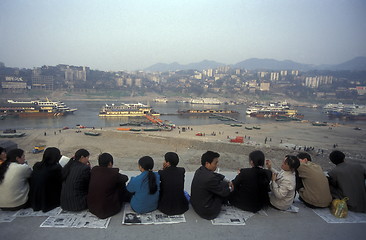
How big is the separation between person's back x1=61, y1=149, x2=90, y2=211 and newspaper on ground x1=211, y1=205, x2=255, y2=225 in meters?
1.36

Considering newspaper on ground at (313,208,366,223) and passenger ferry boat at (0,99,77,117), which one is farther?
passenger ferry boat at (0,99,77,117)

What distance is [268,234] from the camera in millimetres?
2266

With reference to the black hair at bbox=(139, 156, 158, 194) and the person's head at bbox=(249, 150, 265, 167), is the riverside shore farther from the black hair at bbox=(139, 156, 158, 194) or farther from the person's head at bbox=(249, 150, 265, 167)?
the person's head at bbox=(249, 150, 265, 167)

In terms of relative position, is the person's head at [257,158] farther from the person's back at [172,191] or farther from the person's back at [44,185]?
the person's back at [44,185]

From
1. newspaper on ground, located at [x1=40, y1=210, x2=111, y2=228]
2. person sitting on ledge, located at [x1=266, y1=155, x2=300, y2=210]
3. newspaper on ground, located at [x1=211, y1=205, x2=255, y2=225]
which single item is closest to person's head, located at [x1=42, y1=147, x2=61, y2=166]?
newspaper on ground, located at [x1=40, y1=210, x2=111, y2=228]

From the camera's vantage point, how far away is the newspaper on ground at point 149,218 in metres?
2.36

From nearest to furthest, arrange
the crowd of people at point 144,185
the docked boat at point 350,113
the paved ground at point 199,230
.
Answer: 1. the paved ground at point 199,230
2. the crowd of people at point 144,185
3. the docked boat at point 350,113

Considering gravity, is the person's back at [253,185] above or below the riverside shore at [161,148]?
above

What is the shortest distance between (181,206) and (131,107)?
3546cm

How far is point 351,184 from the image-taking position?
2.65 meters

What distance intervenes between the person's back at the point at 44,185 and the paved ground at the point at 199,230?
15 cm

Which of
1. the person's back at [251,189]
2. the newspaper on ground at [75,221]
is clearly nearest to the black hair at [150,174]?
the newspaper on ground at [75,221]

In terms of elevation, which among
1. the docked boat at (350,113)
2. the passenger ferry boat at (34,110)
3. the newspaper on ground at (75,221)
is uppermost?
the newspaper on ground at (75,221)

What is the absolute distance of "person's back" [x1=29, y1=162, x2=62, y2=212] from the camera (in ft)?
7.98
